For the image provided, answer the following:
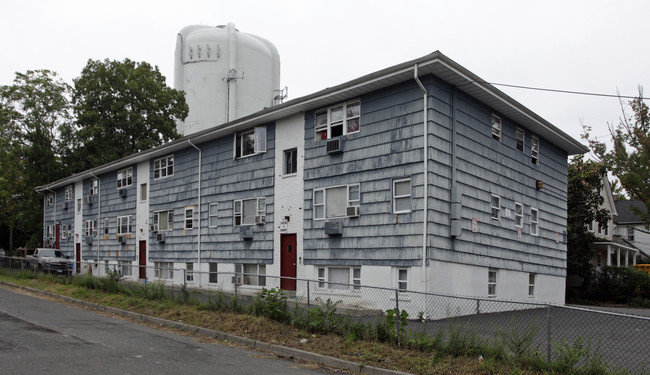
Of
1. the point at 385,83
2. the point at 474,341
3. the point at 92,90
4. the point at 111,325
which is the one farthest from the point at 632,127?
the point at 92,90

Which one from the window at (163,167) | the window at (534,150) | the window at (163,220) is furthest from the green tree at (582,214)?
the window at (163,167)

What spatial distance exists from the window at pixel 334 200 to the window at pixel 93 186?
20.5 m

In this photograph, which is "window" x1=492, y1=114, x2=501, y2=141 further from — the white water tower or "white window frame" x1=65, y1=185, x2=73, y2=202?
"white window frame" x1=65, y1=185, x2=73, y2=202

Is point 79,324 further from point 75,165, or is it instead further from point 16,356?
point 75,165

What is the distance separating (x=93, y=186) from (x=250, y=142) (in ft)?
56.2

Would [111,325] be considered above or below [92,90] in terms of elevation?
below

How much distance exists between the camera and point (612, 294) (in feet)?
93.6

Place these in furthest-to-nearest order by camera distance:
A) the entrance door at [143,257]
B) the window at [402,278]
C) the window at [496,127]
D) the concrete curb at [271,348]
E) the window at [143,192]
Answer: the window at [143,192], the entrance door at [143,257], the window at [496,127], the window at [402,278], the concrete curb at [271,348]

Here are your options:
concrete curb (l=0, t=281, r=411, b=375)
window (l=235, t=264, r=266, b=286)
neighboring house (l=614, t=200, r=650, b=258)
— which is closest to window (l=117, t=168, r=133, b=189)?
window (l=235, t=264, r=266, b=286)

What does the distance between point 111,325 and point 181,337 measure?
246cm

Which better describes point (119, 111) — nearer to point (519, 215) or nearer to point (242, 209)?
point (242, 209)

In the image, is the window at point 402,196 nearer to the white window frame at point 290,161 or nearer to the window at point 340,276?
the window at point 340,276

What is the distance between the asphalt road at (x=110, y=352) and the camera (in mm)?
8672

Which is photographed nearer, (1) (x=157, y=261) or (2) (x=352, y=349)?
(2) (x=352, y=349)
